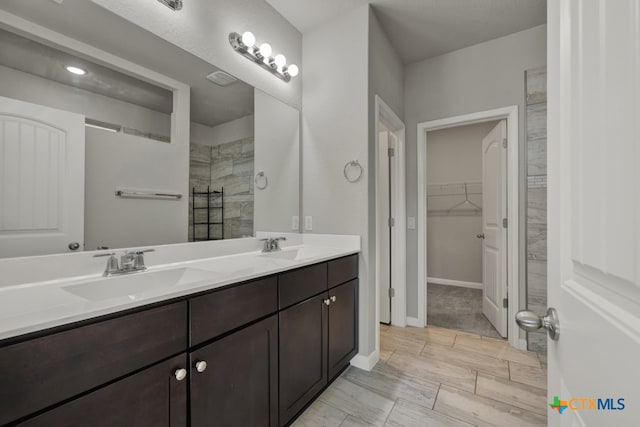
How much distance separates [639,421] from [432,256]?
4.60m

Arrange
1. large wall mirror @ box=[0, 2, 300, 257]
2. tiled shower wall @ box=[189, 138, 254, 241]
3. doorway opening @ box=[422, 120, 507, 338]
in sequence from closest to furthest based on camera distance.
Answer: large wall mirror @ box=[0, 2, 300, 257]
tiled shower wall @ box=[189, 138, 254, 241]
doorway opening @ box=[422, 120, 507, 338]

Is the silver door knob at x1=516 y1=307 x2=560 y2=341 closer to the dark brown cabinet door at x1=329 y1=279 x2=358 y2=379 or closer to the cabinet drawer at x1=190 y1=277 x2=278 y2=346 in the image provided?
the cabinet drawer at x1=190 y1=277 x2=278 y2=346

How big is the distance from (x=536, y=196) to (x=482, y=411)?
1.70 m

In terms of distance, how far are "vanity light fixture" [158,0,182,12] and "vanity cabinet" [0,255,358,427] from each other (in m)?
1.47

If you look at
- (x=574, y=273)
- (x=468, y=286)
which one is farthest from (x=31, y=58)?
(x=468, y=286)

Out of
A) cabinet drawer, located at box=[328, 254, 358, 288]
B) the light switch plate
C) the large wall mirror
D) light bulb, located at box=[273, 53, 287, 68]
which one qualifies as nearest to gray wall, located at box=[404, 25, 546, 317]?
the light switch plate

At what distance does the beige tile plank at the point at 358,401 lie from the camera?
158cm

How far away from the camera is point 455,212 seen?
174 inches

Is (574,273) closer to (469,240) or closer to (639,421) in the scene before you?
(639,421)

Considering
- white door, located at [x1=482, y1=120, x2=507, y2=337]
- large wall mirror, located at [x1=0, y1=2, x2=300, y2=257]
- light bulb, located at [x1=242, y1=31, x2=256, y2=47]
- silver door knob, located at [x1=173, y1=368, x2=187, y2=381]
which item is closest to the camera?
silver door knob, located at [x1=173, y1=368, x2=187, y2=381]

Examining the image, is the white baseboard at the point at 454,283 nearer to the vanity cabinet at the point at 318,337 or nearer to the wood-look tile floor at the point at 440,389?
the wood-look tile floor at the point at 440,389

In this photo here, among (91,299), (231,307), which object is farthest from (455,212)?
(91,299)

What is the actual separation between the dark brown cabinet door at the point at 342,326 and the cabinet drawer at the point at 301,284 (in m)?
0.16

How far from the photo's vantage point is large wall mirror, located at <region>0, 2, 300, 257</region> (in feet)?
3.35
